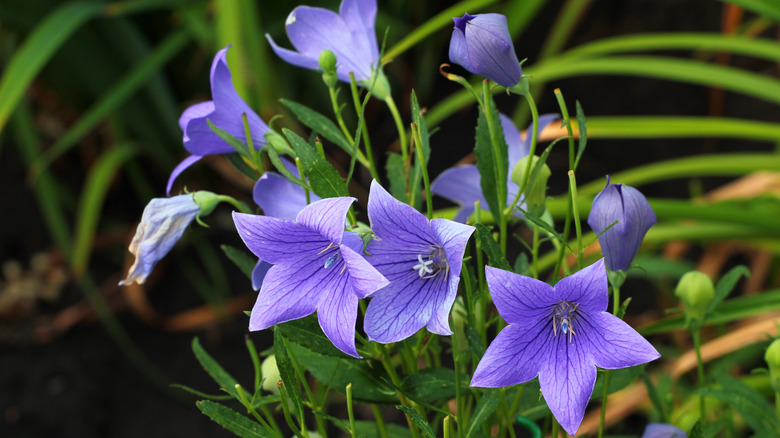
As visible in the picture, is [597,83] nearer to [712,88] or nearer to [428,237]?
[712,88]

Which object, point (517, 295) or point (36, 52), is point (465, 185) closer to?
point (517, 295)

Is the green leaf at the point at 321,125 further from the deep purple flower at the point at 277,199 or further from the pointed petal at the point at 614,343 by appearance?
the pointed petal at the point at 614,343

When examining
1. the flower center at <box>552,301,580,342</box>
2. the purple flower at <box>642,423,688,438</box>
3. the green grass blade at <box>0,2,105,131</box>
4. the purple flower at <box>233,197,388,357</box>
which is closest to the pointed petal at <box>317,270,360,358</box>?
the purple flower at <box>233,197,388,357</box>

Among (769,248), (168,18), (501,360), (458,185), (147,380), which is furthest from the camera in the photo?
(168,18)

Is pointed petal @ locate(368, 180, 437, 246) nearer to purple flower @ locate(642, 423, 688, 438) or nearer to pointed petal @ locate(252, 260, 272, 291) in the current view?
pointed petal @ locate(252, 260, 272, 291)

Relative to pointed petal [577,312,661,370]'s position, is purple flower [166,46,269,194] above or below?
above

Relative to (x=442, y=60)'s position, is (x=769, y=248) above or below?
below

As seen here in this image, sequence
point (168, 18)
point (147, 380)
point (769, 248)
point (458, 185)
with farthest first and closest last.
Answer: point (168, 18) < point (147, 380) < point (769, 248) < point (458, 185)

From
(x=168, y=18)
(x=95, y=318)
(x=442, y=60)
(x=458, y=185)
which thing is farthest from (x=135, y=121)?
(x=458, y=185)
